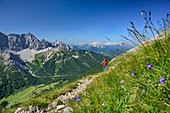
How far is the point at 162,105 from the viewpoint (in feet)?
4.52

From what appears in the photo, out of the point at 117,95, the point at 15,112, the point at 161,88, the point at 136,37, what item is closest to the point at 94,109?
the point at 117,95

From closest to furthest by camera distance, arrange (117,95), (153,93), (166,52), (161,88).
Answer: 1. (161,88)
2. (153,93)
3. (166,52)
4. (117,95)

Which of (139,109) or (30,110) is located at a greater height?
(139,109)

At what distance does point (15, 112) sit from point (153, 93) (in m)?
8.35

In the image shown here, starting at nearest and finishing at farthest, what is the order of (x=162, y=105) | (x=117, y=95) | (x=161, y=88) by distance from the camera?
(x=162, y=105)
(x=161, y=88)
(x=117, y=95)

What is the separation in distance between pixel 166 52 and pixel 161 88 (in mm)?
977

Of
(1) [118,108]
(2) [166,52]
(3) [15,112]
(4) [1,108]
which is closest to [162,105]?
(1) [118,108]

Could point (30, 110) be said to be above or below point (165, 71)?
below

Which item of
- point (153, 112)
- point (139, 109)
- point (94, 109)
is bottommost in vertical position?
point (94, 109)

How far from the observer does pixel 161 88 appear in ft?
4.97

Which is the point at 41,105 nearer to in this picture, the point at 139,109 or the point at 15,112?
the point at 15,112

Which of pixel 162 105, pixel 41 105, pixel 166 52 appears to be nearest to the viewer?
pixel 162 105

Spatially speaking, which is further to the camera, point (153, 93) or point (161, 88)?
point (153, 93)

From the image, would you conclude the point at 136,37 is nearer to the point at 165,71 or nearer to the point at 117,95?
the point at 165,71
